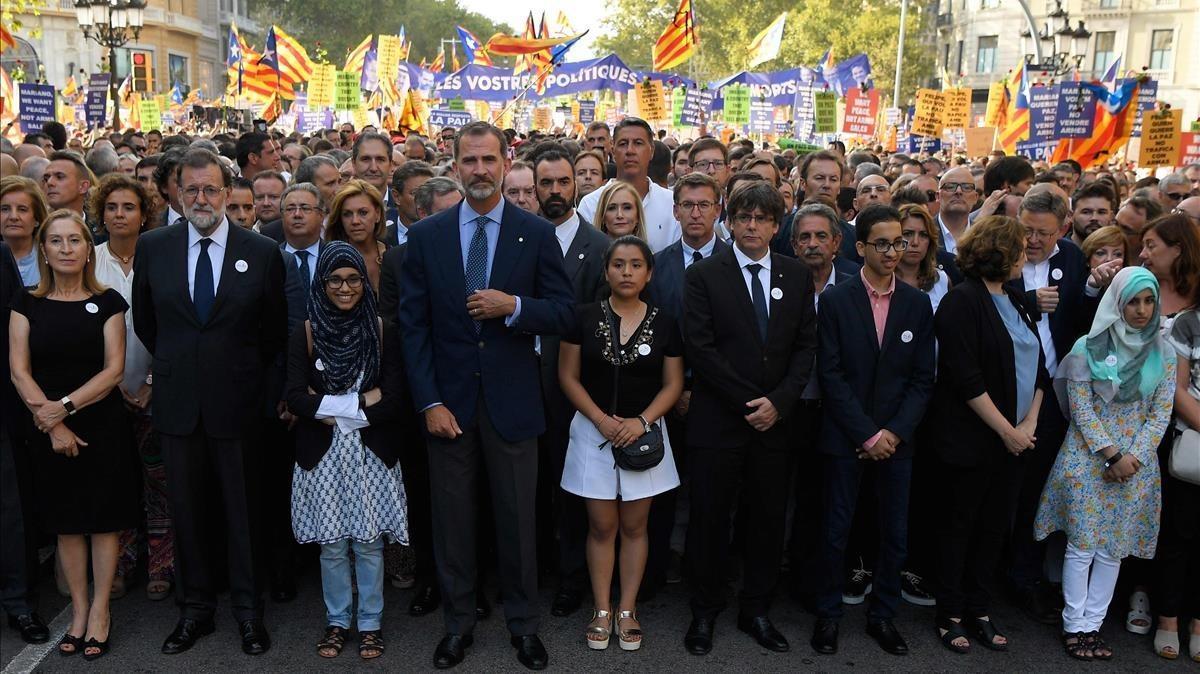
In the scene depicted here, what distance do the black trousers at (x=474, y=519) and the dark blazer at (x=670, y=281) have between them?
1.09 meters

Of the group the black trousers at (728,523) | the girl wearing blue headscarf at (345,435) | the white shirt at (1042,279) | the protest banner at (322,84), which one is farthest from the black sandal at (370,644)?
the protest banner at (322,84)

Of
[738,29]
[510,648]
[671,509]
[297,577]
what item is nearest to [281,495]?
[297,577]

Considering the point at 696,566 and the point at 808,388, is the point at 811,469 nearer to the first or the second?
the point at 808,388

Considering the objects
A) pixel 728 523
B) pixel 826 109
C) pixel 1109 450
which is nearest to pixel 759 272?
pixel 728 523

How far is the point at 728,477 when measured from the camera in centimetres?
486

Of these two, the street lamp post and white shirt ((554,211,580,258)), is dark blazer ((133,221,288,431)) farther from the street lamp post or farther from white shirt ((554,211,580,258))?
the street lamp post

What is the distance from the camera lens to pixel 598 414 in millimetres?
4742

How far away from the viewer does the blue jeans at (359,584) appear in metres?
4.75

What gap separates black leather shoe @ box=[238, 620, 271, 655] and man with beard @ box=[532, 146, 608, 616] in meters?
1.42

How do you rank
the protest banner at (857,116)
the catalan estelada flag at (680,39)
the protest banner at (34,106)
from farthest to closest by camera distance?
the protest banner at (857,116) < the catalan estelada flag at (680,39) < the protest banner at (34,106)

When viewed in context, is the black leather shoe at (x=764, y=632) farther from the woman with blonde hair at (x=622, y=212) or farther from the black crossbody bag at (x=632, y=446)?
the woman with blonde hair at (x=622, y=212)

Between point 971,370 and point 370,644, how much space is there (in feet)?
10.3

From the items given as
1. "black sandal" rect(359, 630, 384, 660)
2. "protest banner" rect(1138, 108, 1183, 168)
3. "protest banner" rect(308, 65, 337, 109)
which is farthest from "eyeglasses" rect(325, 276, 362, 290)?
"protest banner" rect(308, 65, 337, 109)

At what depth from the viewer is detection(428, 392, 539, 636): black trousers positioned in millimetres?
4664
